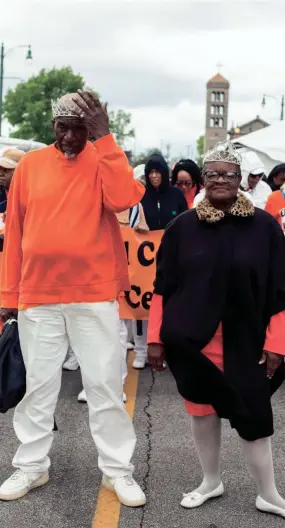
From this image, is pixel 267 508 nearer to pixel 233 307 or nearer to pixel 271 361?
pixel 271 361

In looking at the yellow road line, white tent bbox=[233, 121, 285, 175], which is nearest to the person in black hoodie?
the yellow road line

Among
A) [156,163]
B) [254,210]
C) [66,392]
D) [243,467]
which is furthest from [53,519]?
[156,163]

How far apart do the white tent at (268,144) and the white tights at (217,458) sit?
36.1 feet

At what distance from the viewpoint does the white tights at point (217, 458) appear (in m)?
3.56

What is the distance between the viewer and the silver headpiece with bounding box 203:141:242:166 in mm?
3517

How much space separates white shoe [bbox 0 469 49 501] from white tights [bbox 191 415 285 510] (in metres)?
0.87

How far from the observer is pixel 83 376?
3.87m

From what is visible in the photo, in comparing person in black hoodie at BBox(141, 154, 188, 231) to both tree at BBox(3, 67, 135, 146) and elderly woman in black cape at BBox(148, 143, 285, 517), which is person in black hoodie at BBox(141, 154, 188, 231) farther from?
tree at BBox(3, 67, 135, 146)

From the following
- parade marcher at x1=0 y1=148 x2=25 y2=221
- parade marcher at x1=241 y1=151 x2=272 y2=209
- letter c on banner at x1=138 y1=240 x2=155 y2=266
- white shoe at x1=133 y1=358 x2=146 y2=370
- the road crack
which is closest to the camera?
the road crack

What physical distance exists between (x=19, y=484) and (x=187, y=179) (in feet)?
14.4

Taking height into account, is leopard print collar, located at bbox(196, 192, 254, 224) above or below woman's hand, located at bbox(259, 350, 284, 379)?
above

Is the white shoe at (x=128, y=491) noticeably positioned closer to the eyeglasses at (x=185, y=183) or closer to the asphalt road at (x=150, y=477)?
the asphalt road at (x=150, y=477)

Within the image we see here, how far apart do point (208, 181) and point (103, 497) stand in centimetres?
→ 171

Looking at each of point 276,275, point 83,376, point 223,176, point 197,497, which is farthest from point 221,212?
point 197,497
